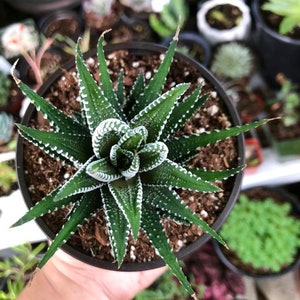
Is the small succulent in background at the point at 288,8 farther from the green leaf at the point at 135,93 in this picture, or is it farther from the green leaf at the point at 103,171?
the green leaf at the point at 103,171

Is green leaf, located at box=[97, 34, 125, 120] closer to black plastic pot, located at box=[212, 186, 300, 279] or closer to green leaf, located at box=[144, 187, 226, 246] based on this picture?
green leaf, located at box=[144, 187, 226, 246]

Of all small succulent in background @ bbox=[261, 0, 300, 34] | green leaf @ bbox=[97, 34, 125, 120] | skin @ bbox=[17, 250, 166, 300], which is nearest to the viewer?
green leaf @ bbox=[97, 34, 125, 120]

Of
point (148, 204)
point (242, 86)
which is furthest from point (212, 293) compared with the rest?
point (148, 204)

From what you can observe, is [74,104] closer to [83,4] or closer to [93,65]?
[93,65]

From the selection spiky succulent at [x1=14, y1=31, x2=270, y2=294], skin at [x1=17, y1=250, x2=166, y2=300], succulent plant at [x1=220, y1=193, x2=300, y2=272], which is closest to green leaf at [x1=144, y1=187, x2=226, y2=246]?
spiky succulent at [x1=14, y1=31, x2=270, y2=294]

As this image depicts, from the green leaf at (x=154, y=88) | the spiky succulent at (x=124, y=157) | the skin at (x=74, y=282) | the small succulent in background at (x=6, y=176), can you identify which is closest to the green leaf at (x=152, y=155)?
the spiky succulent at (x=124, y=157)

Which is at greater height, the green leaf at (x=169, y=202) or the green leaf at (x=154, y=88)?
the green leaf at (x=154, y=88)

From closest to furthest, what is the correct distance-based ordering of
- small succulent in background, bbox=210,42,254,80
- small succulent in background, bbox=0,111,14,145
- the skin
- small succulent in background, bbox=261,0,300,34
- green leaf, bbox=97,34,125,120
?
green leaf, bbox=97,34,125,120 → the skin → small succulent in background, bbox=261,0,300,34 → small succulent in background, bbox=0,111,14,145 → small succulent in background, bbox=210,42,254,80
